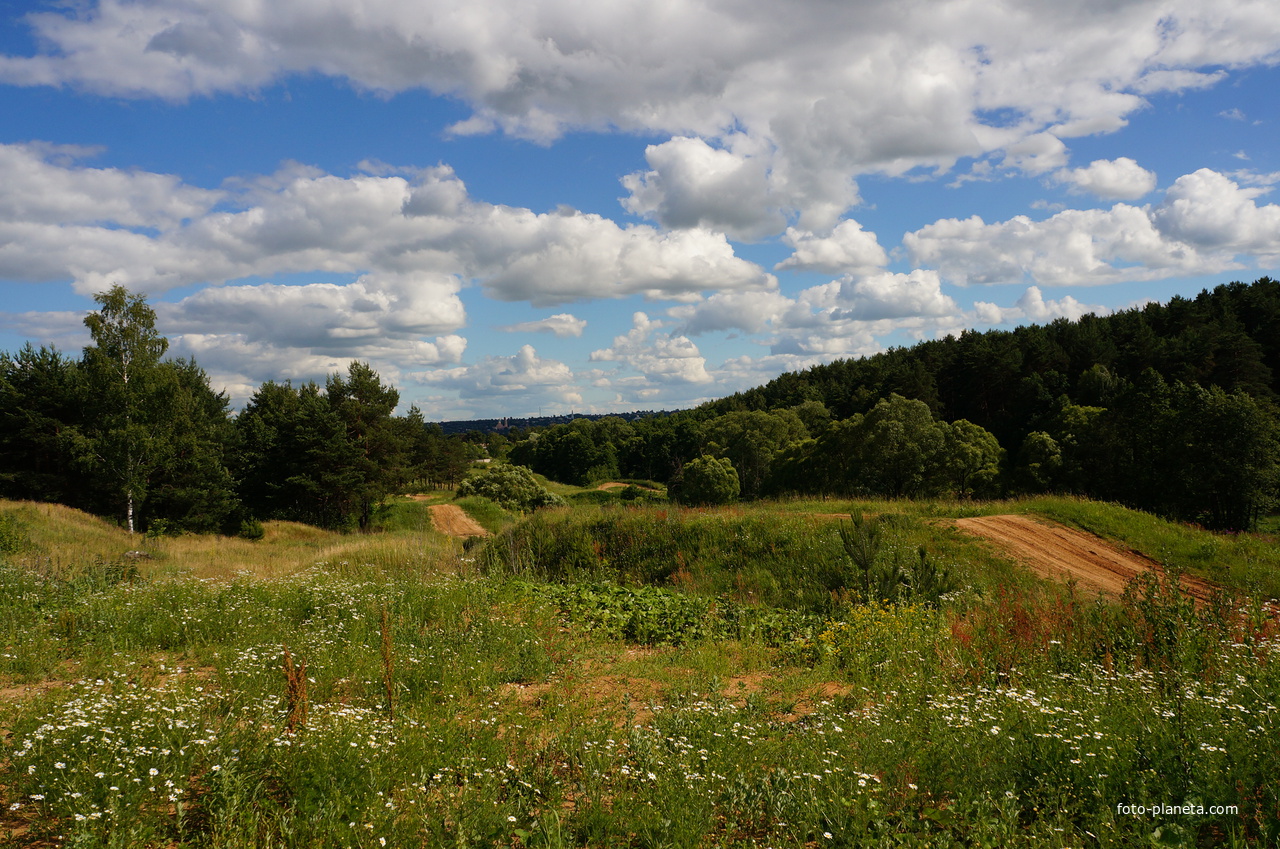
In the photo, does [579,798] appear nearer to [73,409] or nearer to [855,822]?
[855,822]

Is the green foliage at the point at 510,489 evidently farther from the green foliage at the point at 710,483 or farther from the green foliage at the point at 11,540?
the green foliage at the point at 11,540

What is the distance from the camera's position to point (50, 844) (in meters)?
3.26

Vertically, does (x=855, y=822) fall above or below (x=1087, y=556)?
above

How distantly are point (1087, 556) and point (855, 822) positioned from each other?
13898 millimetres

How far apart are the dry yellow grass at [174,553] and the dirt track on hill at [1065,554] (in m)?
12.5

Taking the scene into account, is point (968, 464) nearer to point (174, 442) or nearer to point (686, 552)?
point (686, 552)

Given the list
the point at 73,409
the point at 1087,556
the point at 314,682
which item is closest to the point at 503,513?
the point at 73,409

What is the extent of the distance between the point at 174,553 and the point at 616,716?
1815 cm

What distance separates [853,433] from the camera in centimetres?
4903

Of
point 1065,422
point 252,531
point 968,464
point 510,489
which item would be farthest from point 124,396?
point 1065,422

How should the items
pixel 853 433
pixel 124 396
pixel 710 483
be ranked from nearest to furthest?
pixel 124 396 → pixel 853 433 → pixel 710 483

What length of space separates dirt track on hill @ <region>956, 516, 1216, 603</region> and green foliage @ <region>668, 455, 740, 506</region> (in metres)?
41.7

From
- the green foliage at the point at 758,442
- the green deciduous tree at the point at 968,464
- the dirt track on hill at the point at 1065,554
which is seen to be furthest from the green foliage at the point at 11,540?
the green foliage at the point at 758,442

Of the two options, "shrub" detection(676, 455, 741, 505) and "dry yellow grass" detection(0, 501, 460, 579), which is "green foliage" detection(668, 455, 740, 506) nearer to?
"shrub" detection(676, 455, 741, 505)
